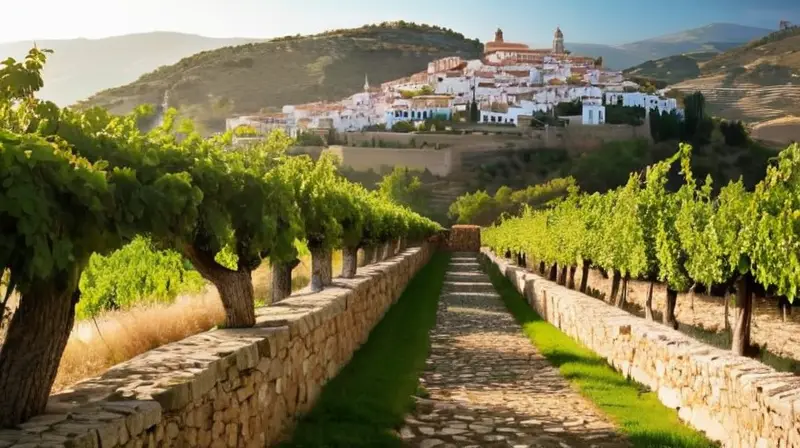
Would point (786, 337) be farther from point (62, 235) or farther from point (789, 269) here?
point (62, 235)

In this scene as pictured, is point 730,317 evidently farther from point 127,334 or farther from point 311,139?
point 311,139

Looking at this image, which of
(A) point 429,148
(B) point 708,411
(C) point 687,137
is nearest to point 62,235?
(B) point 708,411

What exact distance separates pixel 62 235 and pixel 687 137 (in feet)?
373

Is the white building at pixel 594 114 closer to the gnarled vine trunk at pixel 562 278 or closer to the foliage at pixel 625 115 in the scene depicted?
the foliage at pixel 625 115

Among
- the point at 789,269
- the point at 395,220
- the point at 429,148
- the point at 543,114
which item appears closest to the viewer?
the point at 789,269

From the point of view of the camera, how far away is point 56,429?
400cm

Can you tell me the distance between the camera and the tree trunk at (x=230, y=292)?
7605mm

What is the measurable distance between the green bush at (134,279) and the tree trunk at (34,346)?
9577mm

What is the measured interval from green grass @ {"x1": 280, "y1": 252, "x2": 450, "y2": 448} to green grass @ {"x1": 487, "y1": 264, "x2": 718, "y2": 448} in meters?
1.74

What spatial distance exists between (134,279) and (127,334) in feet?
22.5

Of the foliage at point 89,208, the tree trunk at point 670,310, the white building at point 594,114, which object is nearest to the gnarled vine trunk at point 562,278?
the tree trunk at point 670,310

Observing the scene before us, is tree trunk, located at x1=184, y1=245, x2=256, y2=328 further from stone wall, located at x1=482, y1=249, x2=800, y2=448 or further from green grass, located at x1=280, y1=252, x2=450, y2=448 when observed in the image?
stone wall, located at x1=482, y1=249, x2=800, y2=448

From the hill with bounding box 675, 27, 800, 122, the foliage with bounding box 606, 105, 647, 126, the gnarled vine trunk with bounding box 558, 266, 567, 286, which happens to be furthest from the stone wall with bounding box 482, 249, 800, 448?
the hill with bounding box 675, 27, 800, 122

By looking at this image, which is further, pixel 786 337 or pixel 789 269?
pixel 786 337
